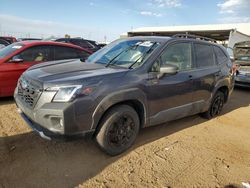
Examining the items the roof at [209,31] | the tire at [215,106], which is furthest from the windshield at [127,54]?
the roof at [209,31]

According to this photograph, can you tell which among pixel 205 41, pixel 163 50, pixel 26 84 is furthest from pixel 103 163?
pixel 205 41

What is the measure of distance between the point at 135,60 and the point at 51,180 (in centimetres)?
211

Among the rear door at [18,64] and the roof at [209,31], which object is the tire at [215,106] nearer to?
the rear door at [18,64]

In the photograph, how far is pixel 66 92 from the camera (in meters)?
2.76

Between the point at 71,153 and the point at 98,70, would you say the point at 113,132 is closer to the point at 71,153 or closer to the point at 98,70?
the point at 71,153

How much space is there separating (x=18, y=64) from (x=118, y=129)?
360cm

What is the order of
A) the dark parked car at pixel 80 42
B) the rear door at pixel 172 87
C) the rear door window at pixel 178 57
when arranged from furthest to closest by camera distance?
the dark parked car at pixel 80 42 → the rear door window at pixel 178 57 → the rear door at pixel 172 87

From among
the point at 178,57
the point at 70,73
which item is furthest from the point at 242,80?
the point at 70,73

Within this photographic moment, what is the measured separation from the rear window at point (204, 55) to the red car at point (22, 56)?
3707mm

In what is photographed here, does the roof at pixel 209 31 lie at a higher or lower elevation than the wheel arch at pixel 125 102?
higher

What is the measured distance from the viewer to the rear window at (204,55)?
4.45m

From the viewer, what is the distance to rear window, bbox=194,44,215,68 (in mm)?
4452

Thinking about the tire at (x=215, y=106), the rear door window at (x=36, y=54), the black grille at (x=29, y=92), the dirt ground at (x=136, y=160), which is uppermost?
the rear door window at (x=36, y=54)

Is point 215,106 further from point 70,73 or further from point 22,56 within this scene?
point 22,56
